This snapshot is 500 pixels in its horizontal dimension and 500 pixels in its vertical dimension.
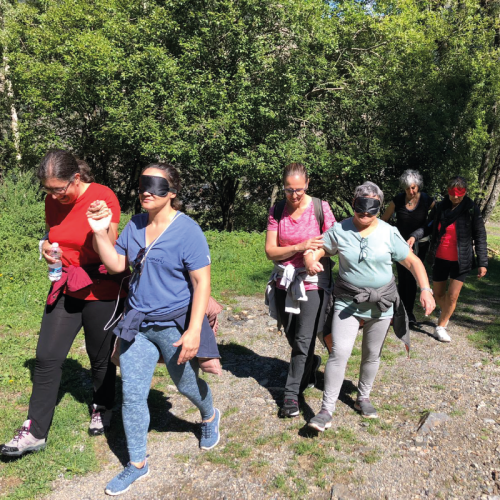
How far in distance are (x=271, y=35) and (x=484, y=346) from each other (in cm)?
1120

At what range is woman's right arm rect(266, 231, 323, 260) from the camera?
3.61 metres

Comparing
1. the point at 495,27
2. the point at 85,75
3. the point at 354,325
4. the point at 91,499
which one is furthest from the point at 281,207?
the point at 495,27

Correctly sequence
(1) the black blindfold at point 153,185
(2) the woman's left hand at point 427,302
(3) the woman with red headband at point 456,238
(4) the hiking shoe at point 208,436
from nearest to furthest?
(1) the black blindfold at point 153,185 < (2) the woman's left hand at point 427,302 < (4) the hiking shoe at point 208,436 < (3) the woman with red headband at point 456,238

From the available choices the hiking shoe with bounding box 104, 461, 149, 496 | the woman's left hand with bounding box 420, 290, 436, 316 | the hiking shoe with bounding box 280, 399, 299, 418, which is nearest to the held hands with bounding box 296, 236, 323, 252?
the woman's left hand with bounding box 420, 290, 436, 316

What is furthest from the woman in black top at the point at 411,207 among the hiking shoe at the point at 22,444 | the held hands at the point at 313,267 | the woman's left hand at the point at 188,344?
the hiking shoe at the point at 22,444

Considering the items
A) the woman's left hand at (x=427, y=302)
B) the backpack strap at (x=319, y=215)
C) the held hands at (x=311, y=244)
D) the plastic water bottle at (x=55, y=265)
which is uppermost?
the backpack strap at (x=319, y=215)

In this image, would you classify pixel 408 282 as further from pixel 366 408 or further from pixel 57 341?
pixel 57 341

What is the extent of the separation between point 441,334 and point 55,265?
4677 millimetres

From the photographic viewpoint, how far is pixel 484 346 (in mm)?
5797

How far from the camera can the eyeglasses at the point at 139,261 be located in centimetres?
297

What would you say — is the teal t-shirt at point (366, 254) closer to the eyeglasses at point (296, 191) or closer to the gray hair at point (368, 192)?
the gray hair at point (368, 192)

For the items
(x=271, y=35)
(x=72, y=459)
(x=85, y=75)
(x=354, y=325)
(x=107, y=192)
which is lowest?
(x=72, y=459)

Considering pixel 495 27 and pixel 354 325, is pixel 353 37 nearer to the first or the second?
pixel 495 27

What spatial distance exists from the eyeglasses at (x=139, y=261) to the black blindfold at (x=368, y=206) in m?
1.55
